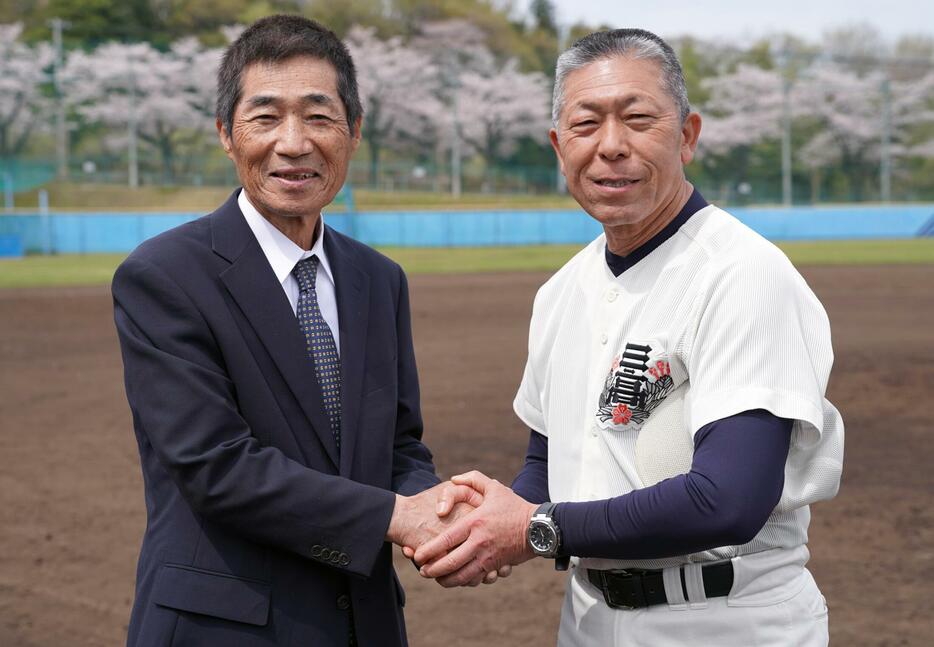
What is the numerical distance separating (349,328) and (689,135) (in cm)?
95

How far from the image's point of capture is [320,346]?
239 cm

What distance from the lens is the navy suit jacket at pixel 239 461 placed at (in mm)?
2148

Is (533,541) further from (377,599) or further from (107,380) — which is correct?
(107,380)

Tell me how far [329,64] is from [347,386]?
0.79m

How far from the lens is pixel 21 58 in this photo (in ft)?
151

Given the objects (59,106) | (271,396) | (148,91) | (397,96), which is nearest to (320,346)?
(271,396)

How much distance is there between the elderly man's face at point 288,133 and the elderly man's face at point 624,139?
A: 0.59m

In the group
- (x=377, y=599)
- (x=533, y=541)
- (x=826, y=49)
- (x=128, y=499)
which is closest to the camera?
(x=533, y=541)

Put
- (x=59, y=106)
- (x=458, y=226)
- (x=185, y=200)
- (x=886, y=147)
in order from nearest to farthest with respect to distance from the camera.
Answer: (x=458, y=226)
(x=185, y=200)
(x=59, y=106)
(x=886, y=147)

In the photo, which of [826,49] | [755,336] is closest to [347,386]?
[755,336]

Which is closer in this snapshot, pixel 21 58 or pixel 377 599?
Answer: pixel 377 599

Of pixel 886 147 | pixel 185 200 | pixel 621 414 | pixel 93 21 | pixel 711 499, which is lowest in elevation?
pixel 185 200

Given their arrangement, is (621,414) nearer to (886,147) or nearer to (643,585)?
(643,585)

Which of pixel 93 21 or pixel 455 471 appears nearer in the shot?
pixel 455 471
